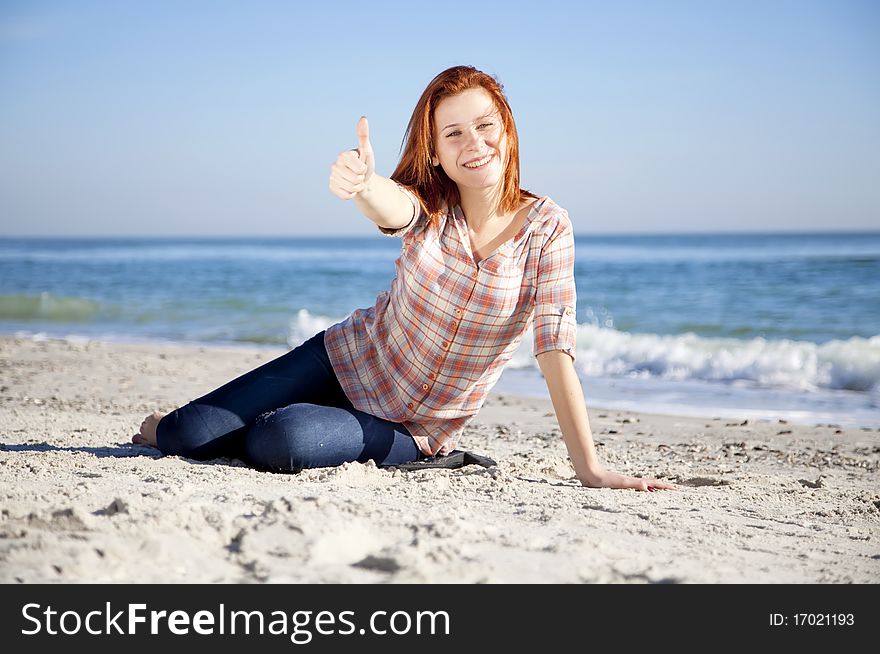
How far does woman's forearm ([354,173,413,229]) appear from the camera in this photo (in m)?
3.01

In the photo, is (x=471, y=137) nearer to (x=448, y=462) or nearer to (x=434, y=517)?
(x=448, y=462)

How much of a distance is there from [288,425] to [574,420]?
1.15m

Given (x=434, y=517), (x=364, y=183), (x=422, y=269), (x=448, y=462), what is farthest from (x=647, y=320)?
(x=434, y=517)

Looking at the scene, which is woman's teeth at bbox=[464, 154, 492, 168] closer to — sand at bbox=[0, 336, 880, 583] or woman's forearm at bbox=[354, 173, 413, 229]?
woman's forearm at bbox=[354, 173, 413, 229]

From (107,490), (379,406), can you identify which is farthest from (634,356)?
(107,490)

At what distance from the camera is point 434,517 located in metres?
2.58

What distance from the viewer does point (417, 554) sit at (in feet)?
7.04

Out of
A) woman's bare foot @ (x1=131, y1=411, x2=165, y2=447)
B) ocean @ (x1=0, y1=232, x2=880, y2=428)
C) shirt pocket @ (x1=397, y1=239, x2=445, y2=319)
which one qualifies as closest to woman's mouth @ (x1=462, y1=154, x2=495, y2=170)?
shirt pocket @ (x1=397, y1=239, x2=445, y2=319)

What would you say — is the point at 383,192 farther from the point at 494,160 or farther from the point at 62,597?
the point at 62,597

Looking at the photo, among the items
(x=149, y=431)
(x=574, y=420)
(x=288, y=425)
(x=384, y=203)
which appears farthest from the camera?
(x=149, y=431)

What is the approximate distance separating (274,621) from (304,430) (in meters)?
1.59

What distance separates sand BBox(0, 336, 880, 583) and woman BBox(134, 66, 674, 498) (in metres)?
0.16

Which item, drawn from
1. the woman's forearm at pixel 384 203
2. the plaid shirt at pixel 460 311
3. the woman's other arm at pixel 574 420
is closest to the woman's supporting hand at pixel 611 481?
the woman's other arm at pixel 574 420

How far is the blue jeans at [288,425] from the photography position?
3441 mm
